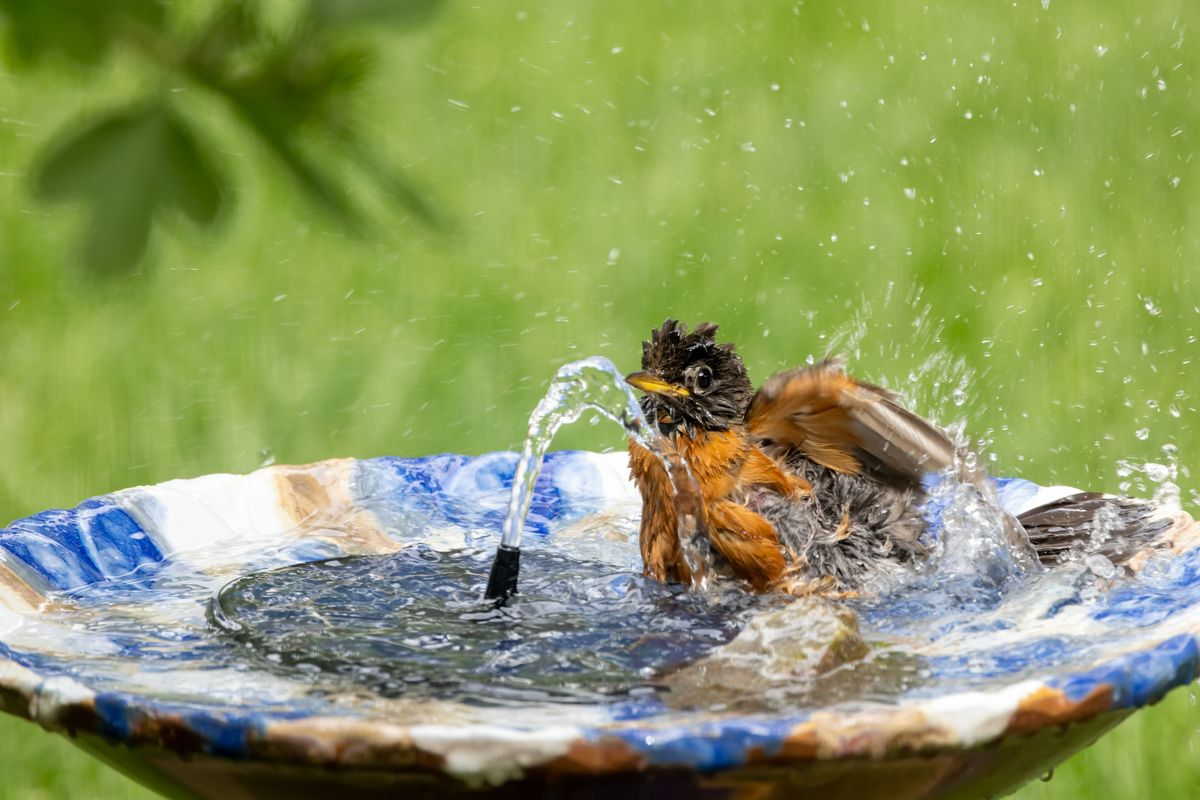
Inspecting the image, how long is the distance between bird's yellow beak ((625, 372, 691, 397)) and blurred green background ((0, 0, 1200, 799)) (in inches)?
85.7

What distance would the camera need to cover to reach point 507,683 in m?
2.31

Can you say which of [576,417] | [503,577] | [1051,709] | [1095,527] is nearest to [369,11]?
[1051,709]

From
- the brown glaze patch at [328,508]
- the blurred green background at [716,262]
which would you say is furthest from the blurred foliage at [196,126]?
the blurred green background at [716,262]

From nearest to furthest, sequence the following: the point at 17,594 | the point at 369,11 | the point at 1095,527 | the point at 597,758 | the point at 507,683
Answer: the point at 369,11 < the point at 597,758 < the point at 507,683 < the point at 17,594 < the point at 1095,527

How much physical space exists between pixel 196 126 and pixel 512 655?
1804 mm

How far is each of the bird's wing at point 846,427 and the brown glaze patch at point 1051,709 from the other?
3.93 feet

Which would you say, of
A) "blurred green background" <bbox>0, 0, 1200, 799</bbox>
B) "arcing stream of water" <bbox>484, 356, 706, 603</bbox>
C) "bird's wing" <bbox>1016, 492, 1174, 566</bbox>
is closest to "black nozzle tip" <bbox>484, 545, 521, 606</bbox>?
"arcing stream of water" <bbox>484, 356, 706, 603</bbox>

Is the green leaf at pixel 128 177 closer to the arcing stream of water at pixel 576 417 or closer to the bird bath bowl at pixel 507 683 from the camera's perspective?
the bird bath bowl at pixel 507 683

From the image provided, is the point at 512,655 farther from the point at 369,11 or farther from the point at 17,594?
the point at 369,11

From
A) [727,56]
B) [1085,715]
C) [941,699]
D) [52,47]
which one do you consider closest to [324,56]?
[52,47]

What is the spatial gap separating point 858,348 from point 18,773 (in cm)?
391

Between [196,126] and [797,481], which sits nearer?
[196,126]

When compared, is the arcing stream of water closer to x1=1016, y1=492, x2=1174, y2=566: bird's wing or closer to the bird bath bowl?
the bird bath bowl

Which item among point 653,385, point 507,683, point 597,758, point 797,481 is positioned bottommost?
point 597,758
